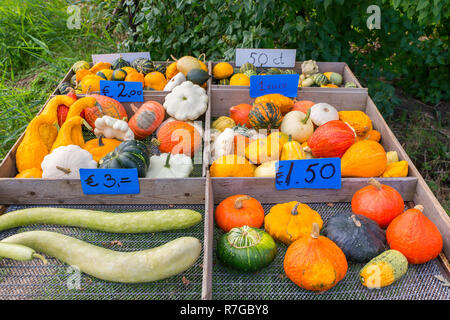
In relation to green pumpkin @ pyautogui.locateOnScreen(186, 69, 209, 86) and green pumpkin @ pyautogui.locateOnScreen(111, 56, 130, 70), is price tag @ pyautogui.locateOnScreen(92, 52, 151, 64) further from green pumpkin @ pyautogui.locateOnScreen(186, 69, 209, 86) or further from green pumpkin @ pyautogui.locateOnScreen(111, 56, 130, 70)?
green pumpkin @ pyautogui.locateOnScreen(186, 69, 209, 86)

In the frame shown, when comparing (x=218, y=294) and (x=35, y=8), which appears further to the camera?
(x=35, y=8)

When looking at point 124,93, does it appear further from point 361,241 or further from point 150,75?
point 361,241

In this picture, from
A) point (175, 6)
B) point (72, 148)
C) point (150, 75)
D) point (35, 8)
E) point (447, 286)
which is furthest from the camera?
point (35, 8)

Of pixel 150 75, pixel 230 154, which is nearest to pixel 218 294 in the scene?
pixel 230 154

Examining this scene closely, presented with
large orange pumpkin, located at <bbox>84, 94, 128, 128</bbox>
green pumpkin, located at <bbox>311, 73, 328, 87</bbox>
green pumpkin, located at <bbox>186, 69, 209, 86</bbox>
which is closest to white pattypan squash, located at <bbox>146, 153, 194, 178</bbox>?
large orange pumpkin, located at <bbox>84, 94, 128, 128</bbox>

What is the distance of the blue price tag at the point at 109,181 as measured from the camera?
74.7 inches

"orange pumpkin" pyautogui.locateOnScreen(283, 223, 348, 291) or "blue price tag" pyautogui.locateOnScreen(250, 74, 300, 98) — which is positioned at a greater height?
"blue price tag" pyautogui.locateOnScreen(250, 74, 300, 98)

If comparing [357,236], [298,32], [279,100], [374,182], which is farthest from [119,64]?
[357,236]

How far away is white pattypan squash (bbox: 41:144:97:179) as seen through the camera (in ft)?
6.73

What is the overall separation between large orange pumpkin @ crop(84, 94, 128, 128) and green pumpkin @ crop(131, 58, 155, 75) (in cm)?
68

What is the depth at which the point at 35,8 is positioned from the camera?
529 cm

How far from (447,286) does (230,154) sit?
1329 millimetres

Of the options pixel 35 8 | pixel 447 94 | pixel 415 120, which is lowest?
pixel 415 120
